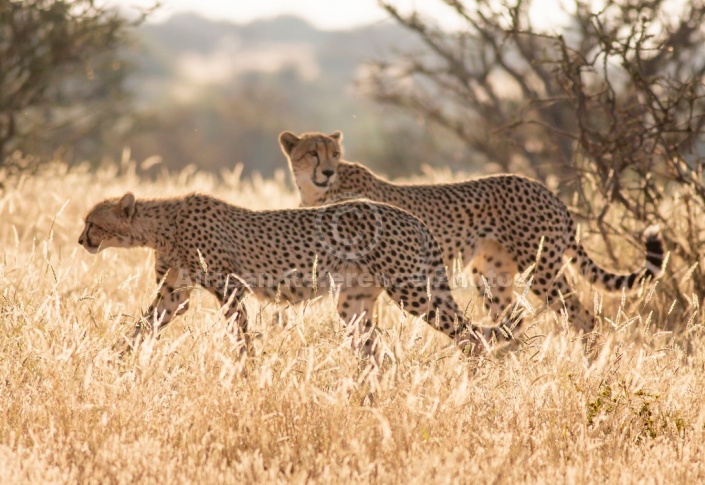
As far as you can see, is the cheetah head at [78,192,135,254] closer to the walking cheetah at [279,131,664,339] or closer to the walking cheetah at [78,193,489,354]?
the walking cheetah at [78,193,489,354]

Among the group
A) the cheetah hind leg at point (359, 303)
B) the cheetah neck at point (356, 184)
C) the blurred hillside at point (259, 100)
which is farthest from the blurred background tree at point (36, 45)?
the cheetah hind leg at point (359, 303)

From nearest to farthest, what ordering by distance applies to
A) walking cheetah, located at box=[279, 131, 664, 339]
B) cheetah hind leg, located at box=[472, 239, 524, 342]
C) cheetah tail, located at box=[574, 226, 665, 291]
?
cheetah tail, located at box=[574, 226, 665, 291] → walking cheetah, located at box=[279, 131, 664, 339] → cheetah hind leg, located at box=[472, 239, 524, 342]

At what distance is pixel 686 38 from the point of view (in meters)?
6.52

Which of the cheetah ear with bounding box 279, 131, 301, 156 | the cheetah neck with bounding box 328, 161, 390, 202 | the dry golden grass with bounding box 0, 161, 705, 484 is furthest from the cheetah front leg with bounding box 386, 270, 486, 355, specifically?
the cheetah ear with bounding box 279, 131, 301, 156

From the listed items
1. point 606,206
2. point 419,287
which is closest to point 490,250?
point 606,206

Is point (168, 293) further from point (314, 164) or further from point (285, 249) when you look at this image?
point (314, 164)

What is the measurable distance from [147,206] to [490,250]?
1685mm

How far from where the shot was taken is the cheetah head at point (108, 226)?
13.4 feet

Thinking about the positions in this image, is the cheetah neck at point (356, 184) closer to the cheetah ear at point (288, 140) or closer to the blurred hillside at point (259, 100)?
the cheetah ear at point (288, 140)

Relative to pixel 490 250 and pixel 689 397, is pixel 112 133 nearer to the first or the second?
pixel 490 250

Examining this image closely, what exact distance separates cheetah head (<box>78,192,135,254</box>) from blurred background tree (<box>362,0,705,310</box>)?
1888 mm

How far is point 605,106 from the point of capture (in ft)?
16.1

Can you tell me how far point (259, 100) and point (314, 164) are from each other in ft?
80.4

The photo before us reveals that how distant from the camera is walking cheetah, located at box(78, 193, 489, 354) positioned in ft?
13.0
